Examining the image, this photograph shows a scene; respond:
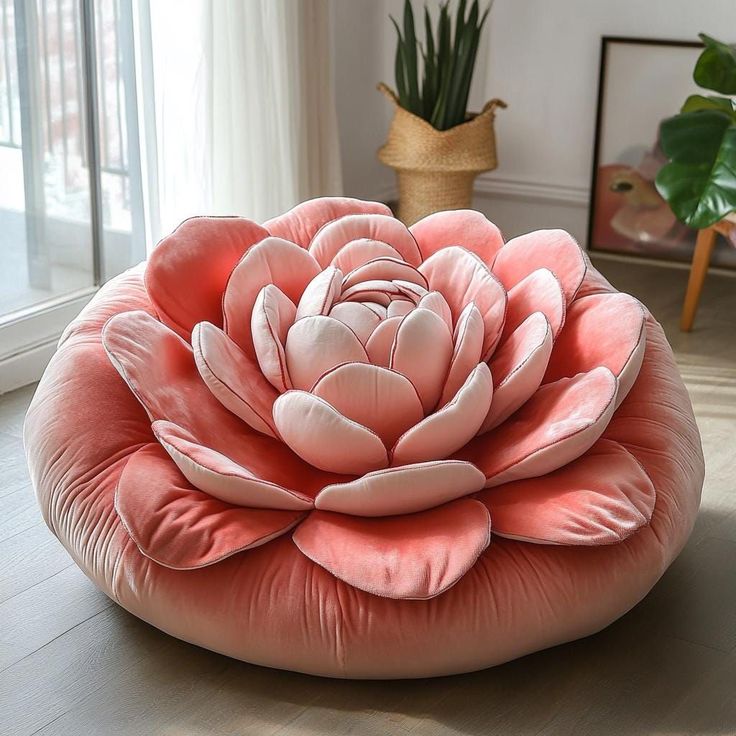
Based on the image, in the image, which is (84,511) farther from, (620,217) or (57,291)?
(620,217)

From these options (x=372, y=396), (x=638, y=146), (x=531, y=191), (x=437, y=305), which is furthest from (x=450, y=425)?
(x=531, y=191)

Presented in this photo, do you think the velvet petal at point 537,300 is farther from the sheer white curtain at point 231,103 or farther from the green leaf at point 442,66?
the green leaf at point 442,66

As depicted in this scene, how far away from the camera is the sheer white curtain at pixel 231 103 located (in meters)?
2.51

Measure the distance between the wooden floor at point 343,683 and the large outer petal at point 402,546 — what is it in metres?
0.17

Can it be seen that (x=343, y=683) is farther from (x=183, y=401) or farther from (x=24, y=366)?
(x=24, y=366)

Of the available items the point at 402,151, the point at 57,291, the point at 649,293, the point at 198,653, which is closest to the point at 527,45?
the point at 402,151

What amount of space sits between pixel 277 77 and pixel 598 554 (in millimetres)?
1692

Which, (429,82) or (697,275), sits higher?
(429,82)

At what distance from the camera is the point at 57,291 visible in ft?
8.48

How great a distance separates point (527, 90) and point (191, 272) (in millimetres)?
2069

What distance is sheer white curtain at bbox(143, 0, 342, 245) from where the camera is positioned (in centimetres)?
251

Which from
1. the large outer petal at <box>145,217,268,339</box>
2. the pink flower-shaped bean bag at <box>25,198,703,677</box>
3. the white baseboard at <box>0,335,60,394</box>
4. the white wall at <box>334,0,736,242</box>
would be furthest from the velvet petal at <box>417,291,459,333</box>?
the white wall at <box>334,0,736,242</box>

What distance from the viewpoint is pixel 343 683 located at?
135 centimetres

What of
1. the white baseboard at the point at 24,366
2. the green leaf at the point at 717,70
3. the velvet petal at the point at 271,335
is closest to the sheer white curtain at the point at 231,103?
the white baseboard at the point at 24,366
